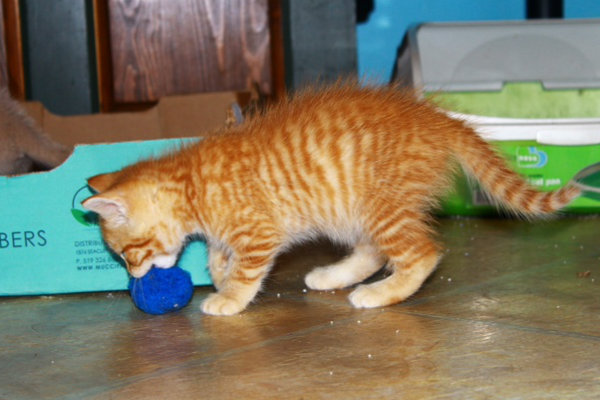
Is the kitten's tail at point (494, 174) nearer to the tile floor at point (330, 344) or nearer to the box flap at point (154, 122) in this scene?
the tile floor at point (330, 344)

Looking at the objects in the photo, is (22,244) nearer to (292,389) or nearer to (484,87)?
(292,389)

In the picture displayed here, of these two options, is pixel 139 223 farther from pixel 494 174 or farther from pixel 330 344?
pixel 494 174

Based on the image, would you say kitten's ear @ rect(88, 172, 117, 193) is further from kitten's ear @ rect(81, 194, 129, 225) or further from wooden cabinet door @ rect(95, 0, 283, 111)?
wooden cabinet door @ rect(95, 0, 283, 111)

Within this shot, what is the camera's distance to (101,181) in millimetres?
2047

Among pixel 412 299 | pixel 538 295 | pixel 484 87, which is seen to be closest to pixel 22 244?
pixel 412 299

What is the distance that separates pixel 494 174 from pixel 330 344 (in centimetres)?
72

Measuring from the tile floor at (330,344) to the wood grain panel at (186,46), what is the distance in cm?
192

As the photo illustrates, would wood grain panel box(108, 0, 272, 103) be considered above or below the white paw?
above

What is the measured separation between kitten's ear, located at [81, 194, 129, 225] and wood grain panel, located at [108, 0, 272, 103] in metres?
2.14

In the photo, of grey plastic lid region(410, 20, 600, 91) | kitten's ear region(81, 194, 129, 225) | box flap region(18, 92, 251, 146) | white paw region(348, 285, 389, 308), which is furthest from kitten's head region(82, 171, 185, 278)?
grey plastic lid region(410, 20, 600, 91)

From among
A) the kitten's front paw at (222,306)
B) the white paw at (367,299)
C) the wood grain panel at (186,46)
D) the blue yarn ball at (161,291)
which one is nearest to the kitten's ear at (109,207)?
the blue yarn ball at (161,291)

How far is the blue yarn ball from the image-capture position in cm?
199

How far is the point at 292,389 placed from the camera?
1.41 m

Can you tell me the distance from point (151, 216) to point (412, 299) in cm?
72
